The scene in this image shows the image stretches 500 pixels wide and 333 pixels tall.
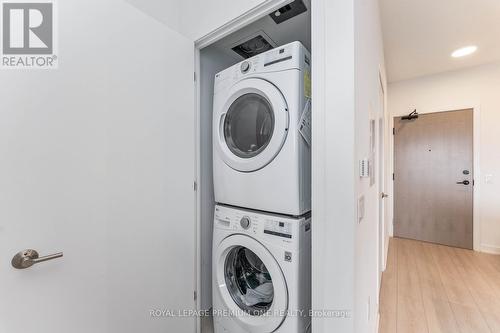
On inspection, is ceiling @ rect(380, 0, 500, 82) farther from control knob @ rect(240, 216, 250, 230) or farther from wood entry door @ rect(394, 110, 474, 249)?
control knob @ rect(240, 216, 250, 230)

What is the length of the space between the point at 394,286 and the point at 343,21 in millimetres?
2435

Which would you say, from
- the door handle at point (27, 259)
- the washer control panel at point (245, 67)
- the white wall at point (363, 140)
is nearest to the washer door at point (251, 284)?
the white wall at point (363, 140)

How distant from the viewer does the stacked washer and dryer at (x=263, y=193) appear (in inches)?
42.6

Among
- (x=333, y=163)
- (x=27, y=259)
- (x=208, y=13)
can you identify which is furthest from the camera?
(x=208, y=13)

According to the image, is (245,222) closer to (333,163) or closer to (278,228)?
(278,228)

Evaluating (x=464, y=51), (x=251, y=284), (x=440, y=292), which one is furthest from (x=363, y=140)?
(x=464, y=51)

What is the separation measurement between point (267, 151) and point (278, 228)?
0.39 meters

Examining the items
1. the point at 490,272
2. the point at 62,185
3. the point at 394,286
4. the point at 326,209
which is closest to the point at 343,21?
the point at 326,209

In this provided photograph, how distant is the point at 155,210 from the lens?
46.8 inches

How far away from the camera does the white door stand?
80cm

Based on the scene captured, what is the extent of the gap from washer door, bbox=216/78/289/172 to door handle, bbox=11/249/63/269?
89 cm

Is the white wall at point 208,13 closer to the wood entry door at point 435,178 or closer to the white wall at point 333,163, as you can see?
the white wall at point 333,163

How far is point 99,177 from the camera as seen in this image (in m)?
0.98

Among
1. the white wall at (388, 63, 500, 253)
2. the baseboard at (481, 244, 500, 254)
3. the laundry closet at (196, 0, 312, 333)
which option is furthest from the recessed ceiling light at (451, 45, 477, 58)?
the baseboard at (481, 244, 500, 254)
